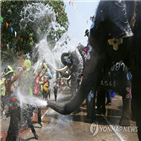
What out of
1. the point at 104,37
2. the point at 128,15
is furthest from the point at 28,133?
the point at 128,15

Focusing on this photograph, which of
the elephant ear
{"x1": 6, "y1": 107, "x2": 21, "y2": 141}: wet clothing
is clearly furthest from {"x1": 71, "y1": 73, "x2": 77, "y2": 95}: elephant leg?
the elephant ear

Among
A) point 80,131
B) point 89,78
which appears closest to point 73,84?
point 80,131

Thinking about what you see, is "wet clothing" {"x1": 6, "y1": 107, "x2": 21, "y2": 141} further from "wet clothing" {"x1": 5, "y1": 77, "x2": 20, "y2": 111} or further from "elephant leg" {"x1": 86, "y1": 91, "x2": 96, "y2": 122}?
"elephant leg" {"x1": 86, "y1": 91, "x2": 96, "y2": 122}

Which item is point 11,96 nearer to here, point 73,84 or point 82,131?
point 82,131

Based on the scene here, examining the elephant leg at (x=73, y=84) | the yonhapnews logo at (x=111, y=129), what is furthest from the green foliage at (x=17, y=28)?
the yonhapnews logo at (x=111, y=129)

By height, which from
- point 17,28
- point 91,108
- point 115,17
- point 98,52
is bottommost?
point 91,108

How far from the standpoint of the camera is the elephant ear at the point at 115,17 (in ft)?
6.59

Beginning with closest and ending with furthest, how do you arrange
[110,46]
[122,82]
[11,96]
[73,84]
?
[110,46]
[11,96]
[122,82]
[73,84]

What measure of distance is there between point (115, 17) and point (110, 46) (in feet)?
1.24

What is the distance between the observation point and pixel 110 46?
2.28 metres

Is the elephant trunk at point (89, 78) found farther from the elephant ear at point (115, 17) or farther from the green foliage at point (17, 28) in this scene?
the green foliage at point (17, 28)

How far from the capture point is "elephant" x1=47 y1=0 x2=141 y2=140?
7.01 ft

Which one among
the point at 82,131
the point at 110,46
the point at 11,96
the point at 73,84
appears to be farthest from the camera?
the point at 73,84

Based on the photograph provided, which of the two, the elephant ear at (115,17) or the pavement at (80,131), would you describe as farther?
the pavement at (80,131)
